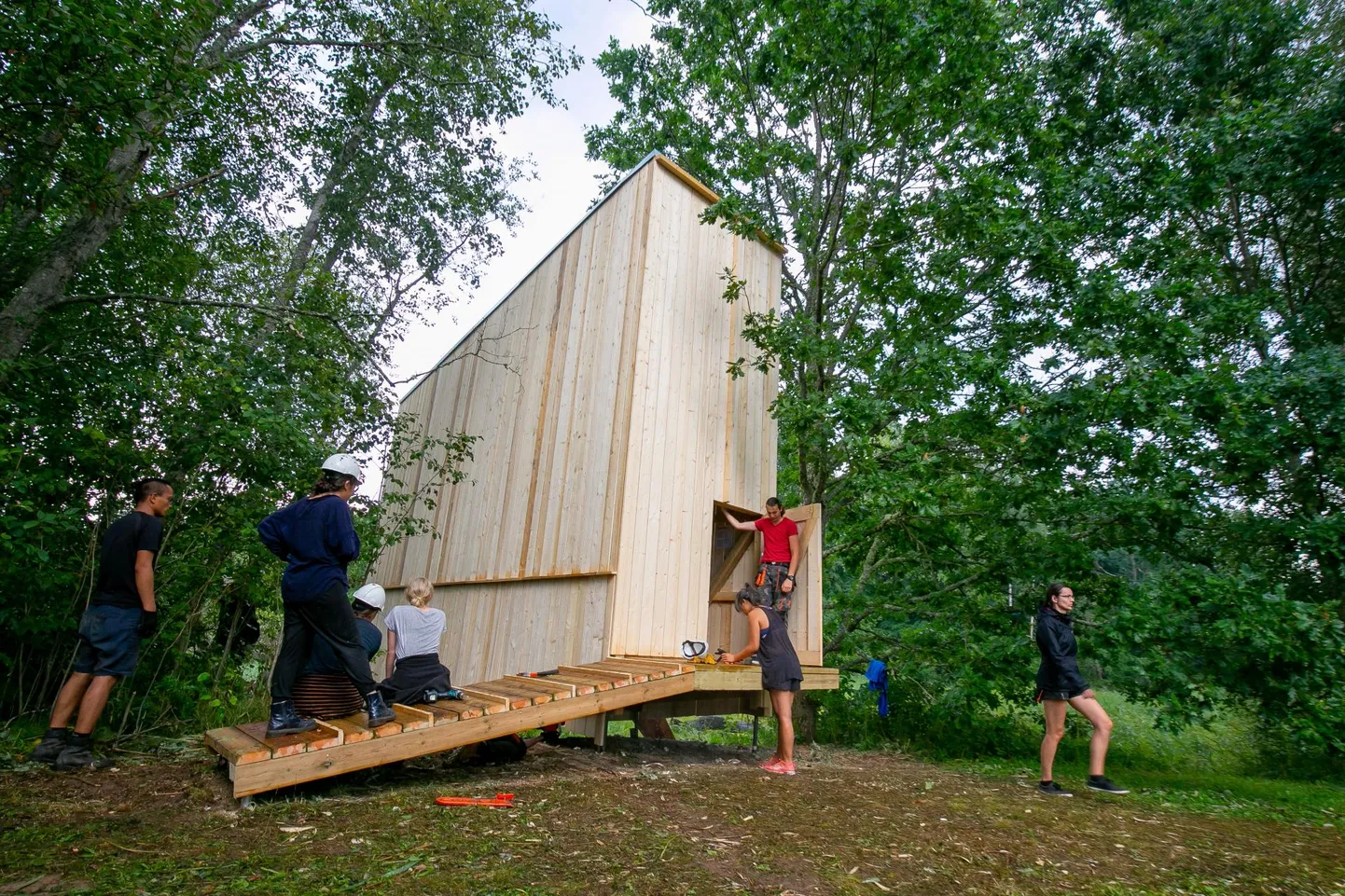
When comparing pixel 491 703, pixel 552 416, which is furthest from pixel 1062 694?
pixel 552 416

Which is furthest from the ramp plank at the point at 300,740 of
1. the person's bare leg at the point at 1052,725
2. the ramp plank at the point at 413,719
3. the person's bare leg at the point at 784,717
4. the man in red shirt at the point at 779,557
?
the person's bare leg at the point at 1052,725

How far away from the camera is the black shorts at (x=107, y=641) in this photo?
4.45 m

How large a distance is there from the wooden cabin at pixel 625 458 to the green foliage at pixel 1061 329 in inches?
25.8

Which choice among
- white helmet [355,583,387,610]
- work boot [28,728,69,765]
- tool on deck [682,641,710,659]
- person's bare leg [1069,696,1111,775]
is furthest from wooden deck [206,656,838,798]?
person's bare leg [1069,696,1111,775]

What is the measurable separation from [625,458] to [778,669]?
2.64m

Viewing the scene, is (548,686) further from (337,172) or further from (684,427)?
(337,172)

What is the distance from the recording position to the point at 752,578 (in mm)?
9016

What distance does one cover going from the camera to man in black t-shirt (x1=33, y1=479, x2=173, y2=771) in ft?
14.5

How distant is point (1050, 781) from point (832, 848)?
3310 millimetres

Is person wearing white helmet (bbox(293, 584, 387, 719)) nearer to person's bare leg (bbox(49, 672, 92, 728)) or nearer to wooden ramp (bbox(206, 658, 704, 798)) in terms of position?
wooden ramp (bbox(206, 658, 704, 798))

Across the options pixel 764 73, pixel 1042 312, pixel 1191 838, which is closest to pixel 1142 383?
pixel 1042 312

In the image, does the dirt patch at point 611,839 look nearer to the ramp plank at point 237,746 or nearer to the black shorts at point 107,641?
the ramp plank at point 237,746

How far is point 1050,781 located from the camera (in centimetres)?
588

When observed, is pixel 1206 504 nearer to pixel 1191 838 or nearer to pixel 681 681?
pixel 1191 838
